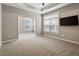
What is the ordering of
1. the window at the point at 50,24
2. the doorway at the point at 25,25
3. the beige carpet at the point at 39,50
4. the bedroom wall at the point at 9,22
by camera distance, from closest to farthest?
the beige carpet at the point at 39,50 < the bedroom wall at the point at 9,22 < the window at the point at 50,24 < the doorway at the point at 25,25

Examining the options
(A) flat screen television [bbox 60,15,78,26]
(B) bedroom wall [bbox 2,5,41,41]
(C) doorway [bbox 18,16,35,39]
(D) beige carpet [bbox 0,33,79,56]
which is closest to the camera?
(D) beige carpet [bbox 0,33,79,56]

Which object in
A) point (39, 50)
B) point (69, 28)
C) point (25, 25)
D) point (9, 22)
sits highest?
point (25, 25)

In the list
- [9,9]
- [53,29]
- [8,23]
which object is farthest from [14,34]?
[53,29]

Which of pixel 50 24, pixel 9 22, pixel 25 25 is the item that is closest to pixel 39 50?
pixel 9 22

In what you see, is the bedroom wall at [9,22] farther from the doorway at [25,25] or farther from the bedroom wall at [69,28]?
the doorway at [25,25]

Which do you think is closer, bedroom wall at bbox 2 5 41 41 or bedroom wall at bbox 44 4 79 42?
bedroom wall at bbox 44 4 79 42

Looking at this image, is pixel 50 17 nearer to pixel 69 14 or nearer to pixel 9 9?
pixel 69 14

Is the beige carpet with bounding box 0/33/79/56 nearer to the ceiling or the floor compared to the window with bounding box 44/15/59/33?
nearer to the floor

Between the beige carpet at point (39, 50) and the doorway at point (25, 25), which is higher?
the doorway at point (25, 25)

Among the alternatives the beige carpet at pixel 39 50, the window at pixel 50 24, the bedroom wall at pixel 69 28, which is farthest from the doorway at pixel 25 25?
the beige carpet at pixel 39 50

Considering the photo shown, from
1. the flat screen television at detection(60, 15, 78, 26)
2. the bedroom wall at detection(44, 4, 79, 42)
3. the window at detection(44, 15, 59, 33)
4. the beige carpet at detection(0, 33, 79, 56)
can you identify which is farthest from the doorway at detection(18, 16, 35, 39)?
the beige carpet at detection(0, 33, 79, 56)

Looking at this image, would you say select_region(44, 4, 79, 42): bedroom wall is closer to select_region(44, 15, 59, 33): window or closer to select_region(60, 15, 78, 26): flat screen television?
select_region(60, 15, 78, 26): flat screen television

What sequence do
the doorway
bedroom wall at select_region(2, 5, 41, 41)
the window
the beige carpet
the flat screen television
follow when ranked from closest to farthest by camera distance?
the beige carpet
the flat screen television
bedroom wall at select_region(2, 5, 41, 41)
the window
the doorway

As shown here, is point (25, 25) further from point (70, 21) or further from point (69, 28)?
point (70, 21)
